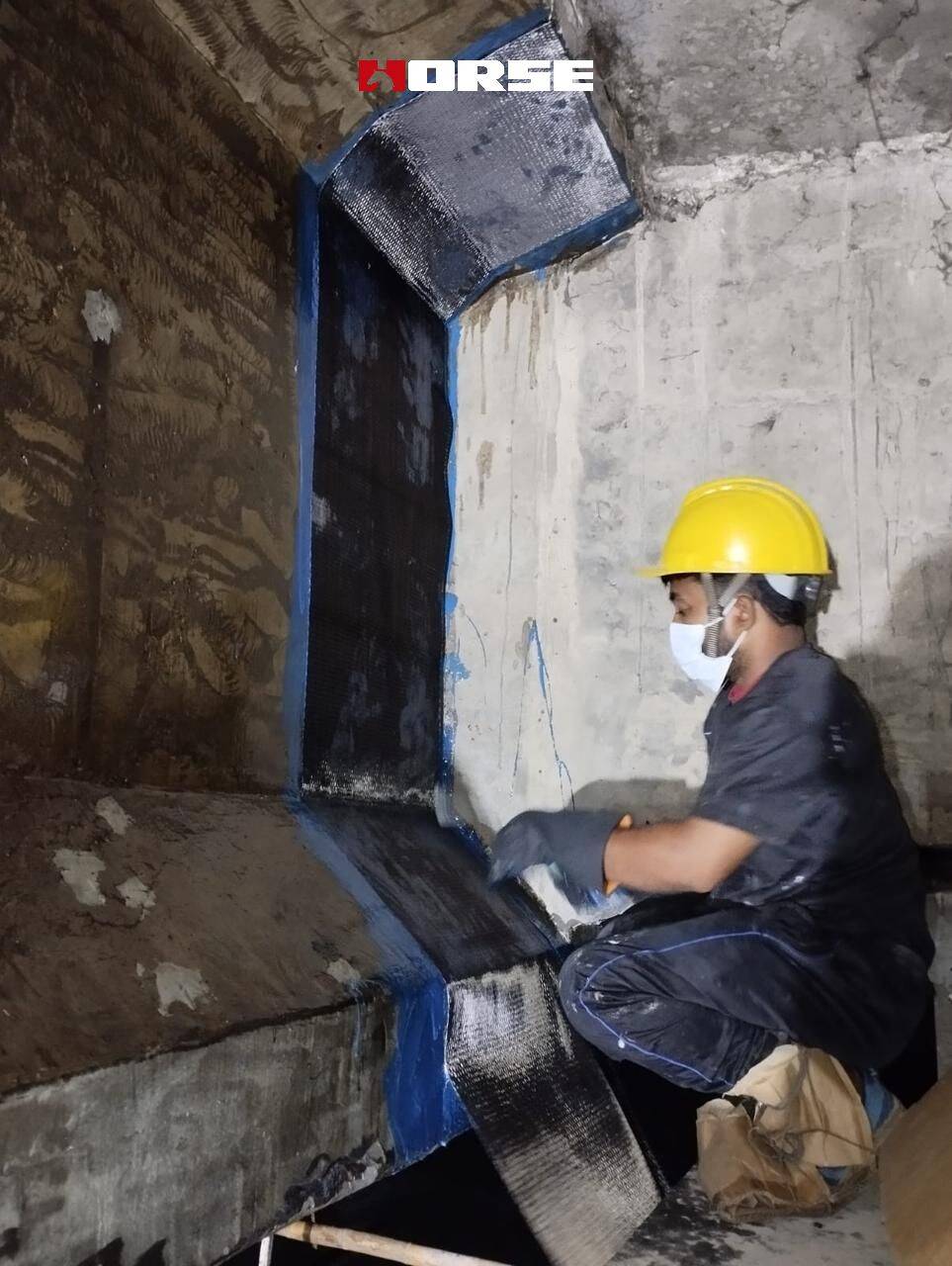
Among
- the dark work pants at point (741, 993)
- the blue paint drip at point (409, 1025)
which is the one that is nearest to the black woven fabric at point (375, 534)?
the blue paint drip at point (409, 1025)

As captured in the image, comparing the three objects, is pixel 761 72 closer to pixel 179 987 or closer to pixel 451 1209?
pixel 179 987

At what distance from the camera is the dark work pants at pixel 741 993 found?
65.3 inches

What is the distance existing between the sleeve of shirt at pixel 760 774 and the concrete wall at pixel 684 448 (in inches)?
26.0

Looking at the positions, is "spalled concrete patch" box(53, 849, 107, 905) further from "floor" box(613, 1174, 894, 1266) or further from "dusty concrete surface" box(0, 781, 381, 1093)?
"floor" box(613, 1174, 894, 1266)

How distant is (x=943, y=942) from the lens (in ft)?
7.01

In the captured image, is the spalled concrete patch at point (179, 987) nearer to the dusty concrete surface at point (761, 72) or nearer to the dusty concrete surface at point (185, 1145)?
the dusty concrete surface at point (185, 1145)

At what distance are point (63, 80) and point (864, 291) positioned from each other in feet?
6.06

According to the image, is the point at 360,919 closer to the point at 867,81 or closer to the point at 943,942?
the point at 943,942

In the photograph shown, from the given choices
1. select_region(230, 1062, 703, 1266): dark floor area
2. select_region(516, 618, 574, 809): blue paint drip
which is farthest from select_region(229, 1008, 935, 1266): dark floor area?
select_region(516, 618, 574, 809): blue paint drip

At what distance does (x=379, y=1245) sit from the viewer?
1572 mm

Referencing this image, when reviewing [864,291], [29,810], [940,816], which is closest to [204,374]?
[29,810]

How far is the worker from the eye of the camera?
5.49 ft

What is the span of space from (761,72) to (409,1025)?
2.22m

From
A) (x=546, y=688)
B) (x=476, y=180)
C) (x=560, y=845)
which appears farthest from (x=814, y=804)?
(x=476, y=180)
